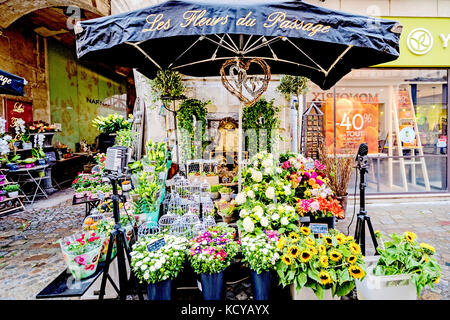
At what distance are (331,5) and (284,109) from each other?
277cm

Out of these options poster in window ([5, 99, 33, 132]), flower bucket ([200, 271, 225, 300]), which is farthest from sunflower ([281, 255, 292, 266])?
poster in window ([5, 99, 33, 132])

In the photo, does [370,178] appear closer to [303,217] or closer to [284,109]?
[284,109]

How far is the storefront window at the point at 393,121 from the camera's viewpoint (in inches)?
264

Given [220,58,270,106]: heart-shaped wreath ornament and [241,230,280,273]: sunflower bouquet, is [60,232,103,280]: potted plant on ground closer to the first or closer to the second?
[241,230,280,273]: sunflower bouquet

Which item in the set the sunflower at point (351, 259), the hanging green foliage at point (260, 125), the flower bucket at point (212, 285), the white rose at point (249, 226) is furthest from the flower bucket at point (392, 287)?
the hanging green foliage at point (260, 125)

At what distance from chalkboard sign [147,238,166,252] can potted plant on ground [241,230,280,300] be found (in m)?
0.85

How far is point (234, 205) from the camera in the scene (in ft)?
13.0

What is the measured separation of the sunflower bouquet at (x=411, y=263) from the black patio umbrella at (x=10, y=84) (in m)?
7.34

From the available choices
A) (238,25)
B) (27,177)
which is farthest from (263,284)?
(27,177)

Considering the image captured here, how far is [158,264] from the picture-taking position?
2.37 meters

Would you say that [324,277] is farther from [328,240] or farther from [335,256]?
[328,240]

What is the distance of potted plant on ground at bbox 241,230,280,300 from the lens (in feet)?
7.92

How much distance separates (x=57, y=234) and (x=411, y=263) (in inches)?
223

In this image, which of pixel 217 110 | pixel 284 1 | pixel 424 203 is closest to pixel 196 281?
pixel 284 1
